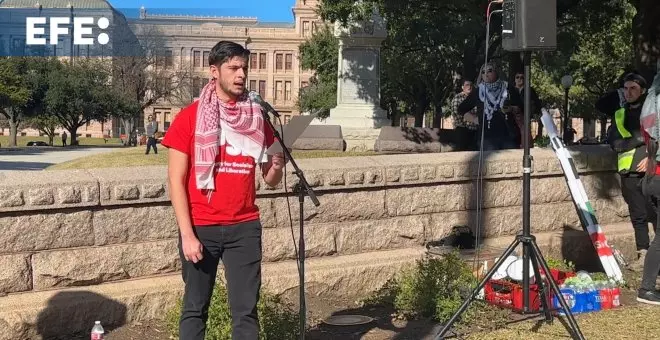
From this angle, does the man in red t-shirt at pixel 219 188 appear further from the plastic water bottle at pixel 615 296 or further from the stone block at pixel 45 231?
the plastic water bottle at pixel 615 296

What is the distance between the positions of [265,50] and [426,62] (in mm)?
71982

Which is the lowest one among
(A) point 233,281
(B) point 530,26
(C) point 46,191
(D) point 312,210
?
(A) point 233,281

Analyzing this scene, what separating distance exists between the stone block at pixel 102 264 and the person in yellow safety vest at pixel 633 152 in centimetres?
464

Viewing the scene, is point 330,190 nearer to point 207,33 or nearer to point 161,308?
point 161,308

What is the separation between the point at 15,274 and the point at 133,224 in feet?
2.97

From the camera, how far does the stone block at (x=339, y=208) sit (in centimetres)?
666

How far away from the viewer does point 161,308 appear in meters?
5.96

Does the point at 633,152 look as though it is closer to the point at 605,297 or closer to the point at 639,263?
the point at 639,263

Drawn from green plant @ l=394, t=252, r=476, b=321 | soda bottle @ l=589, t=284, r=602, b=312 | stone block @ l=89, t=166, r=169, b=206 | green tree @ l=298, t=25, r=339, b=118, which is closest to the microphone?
stone block @ l=89, t=166, r=169, b=206

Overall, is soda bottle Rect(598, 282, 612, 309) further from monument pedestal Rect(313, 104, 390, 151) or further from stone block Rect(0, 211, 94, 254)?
monument pedestal Rect(313, 104, 390, 151)

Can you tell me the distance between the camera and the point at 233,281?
399cm

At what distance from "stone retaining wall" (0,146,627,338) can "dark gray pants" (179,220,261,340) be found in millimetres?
1885

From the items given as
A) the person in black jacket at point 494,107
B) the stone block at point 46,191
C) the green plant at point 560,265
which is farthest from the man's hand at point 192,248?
the person in black jacket at point 494,107

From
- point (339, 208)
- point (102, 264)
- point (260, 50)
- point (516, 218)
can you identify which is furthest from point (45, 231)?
point (260, 50)
